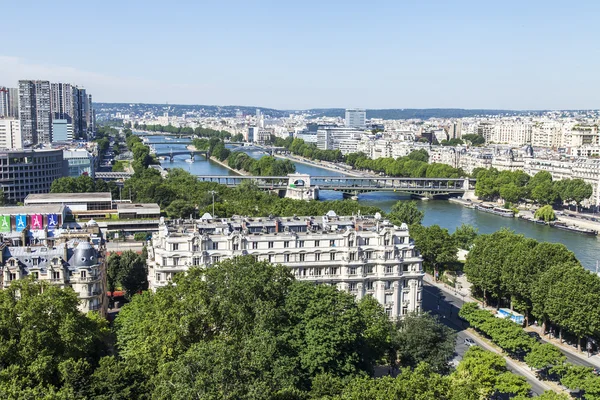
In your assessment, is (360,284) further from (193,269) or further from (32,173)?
(32,173)

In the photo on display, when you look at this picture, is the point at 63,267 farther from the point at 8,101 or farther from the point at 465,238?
the point at 8,101

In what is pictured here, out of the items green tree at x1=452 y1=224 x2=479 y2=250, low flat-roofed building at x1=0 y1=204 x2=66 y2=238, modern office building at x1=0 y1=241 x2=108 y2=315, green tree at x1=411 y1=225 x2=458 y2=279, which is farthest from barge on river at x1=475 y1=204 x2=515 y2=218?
modern office building at x1=0 y1=241 x2=108 y2=315

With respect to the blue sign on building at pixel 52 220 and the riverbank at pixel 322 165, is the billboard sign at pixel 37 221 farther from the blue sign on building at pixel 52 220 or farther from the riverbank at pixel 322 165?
the riverbank at pixel 322 165

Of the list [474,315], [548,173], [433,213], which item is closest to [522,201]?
[548,173]

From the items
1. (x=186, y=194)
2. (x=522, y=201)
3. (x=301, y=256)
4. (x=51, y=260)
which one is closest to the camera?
(x=51, y=260)

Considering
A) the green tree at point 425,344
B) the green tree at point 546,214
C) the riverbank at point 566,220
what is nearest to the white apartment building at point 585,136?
the riverbank at point 566,220

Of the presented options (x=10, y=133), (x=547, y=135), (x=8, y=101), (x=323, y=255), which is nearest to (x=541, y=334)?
(x=323, y=255)

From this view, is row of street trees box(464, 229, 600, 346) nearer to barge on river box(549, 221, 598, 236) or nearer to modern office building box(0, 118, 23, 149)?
barge on river box(549, 221, 598, 236)
